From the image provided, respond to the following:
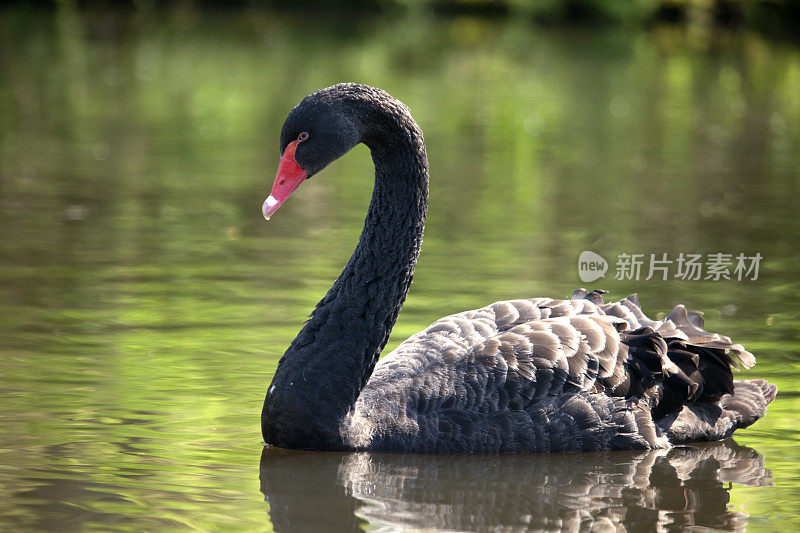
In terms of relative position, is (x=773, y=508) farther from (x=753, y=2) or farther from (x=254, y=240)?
(x=753, y=2)

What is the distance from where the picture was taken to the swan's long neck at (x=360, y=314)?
5.38 meters

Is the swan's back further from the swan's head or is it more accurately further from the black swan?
the swan's head

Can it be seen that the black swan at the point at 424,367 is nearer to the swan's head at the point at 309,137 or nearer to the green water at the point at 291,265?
the swan's head at the point at 309,137

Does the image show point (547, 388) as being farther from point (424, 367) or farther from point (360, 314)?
point (360, 314)

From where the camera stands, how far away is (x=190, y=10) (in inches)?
1569

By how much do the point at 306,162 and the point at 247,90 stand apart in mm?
15588

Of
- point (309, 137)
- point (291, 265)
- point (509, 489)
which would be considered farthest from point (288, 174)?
point (291, 265)

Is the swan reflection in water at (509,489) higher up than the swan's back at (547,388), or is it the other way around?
the swan's back at (547,388)

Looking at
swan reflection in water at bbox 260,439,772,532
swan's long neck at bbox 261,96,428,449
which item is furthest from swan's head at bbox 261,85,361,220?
swan reflection in water at bbox 260,439,772,532

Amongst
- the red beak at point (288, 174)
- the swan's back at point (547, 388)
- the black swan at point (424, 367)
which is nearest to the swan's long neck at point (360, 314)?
the black swan at point (424, 367)

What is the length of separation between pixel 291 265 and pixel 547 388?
361cm

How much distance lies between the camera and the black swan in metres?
5.38

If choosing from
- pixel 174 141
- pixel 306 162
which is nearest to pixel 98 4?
pixel 174 141

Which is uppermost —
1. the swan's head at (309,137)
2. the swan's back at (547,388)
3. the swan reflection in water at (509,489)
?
the swan's head at (309,137)
